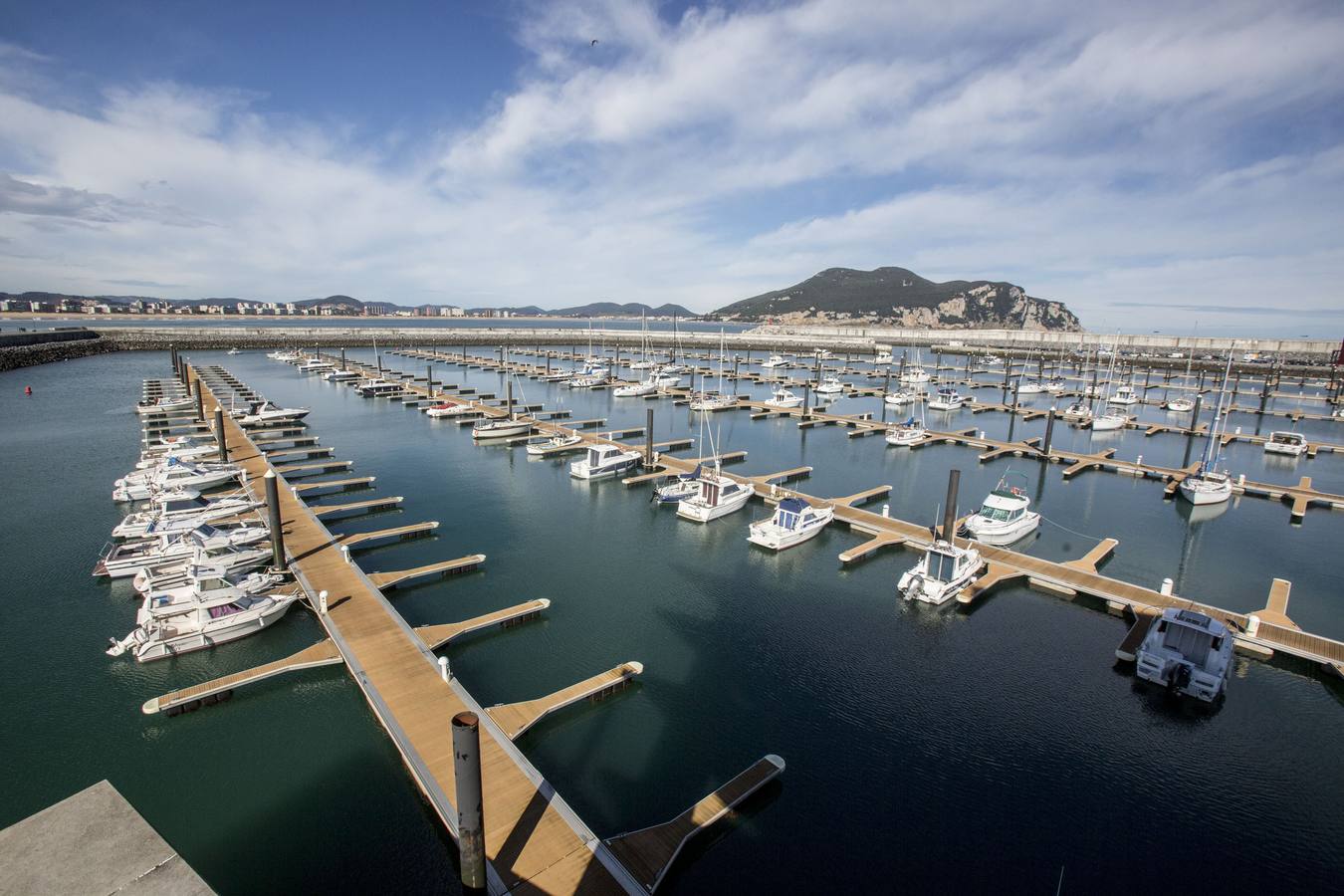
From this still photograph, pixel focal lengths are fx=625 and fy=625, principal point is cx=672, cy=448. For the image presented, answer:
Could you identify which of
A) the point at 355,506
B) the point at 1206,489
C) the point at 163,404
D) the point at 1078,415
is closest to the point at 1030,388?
the point at 1078,415

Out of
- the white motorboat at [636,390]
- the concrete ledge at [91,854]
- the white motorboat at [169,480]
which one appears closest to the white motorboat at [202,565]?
the white motorboat at [169,480]

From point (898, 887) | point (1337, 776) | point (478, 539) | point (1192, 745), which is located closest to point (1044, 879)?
point (898, 887)

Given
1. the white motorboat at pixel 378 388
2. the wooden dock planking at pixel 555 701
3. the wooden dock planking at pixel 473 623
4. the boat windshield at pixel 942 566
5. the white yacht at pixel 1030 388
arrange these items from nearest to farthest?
the wooden dock planking at pixel 555 701, the wooden dock planking at pixel 473 623, the boat windshield at pixel 942 566, the white motorboat at pixel 378 388, the white yacht at pixel 1030 388

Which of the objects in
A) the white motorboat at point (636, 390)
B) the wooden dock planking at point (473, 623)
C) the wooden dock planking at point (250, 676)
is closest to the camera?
the wooden dock planking at point (250, 676)

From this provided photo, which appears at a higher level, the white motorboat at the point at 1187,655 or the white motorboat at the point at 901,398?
the white motorboat at the point at 901,398

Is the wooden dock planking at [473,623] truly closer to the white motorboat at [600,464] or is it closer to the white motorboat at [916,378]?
the white motorboat at [600,464]

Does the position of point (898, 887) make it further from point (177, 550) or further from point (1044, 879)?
point (177, 550)

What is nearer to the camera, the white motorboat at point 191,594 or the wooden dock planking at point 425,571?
the white motorboat at point 191,594

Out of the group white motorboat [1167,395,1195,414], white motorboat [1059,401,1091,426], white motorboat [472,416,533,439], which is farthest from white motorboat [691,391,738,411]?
white motorboat [1167,395,1195,414]
